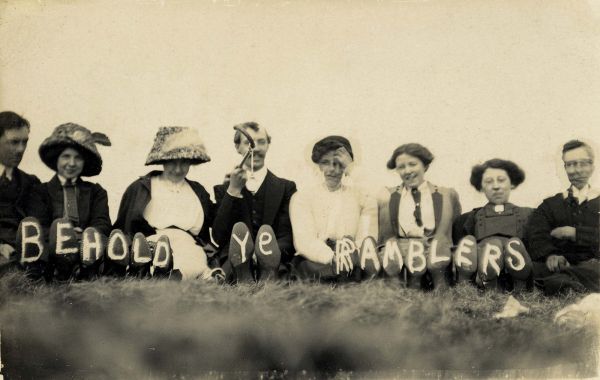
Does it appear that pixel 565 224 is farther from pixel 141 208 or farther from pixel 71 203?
pixel 71 203

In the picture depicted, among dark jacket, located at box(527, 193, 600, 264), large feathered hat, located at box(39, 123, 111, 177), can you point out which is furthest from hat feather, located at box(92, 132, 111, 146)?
dark jacket, located at box(527, 193, 600, 264)

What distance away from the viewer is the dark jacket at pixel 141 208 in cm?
716

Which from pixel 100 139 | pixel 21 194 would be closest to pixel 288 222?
pixel 100 139

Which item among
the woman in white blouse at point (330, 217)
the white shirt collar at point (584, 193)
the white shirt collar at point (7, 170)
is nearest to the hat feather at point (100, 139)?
the white shirt collar at point (7, 170)

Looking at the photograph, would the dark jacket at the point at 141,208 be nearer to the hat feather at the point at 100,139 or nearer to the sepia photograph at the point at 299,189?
the sepia photograph at the point at 299,189

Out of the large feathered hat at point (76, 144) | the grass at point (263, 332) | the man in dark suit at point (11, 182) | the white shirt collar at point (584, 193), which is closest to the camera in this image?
the grass at point (263, 332)

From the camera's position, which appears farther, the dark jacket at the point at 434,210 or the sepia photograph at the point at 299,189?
the dark jacket at the point at 434,210

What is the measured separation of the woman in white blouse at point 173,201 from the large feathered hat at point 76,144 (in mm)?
286

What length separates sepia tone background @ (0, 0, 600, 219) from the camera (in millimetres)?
7254

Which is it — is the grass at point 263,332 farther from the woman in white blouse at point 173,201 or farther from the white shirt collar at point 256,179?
the white shirt collar at point 256,179

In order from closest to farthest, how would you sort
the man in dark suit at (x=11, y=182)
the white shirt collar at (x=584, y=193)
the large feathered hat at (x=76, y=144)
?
the man in dark suit at (x=11, y=182)
the large feathered hat at (x=76, y=144)
the white shirt collar at (x=584, y=193)

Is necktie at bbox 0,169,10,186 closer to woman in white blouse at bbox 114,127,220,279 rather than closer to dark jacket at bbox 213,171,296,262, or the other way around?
woman in white blouse at bbox 114,127,220,279

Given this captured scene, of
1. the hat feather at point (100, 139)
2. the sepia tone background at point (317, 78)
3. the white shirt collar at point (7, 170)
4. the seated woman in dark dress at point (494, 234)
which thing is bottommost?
the seated woman in dark dress at point (494, 234)

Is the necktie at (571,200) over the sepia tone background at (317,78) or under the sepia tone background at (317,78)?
under
